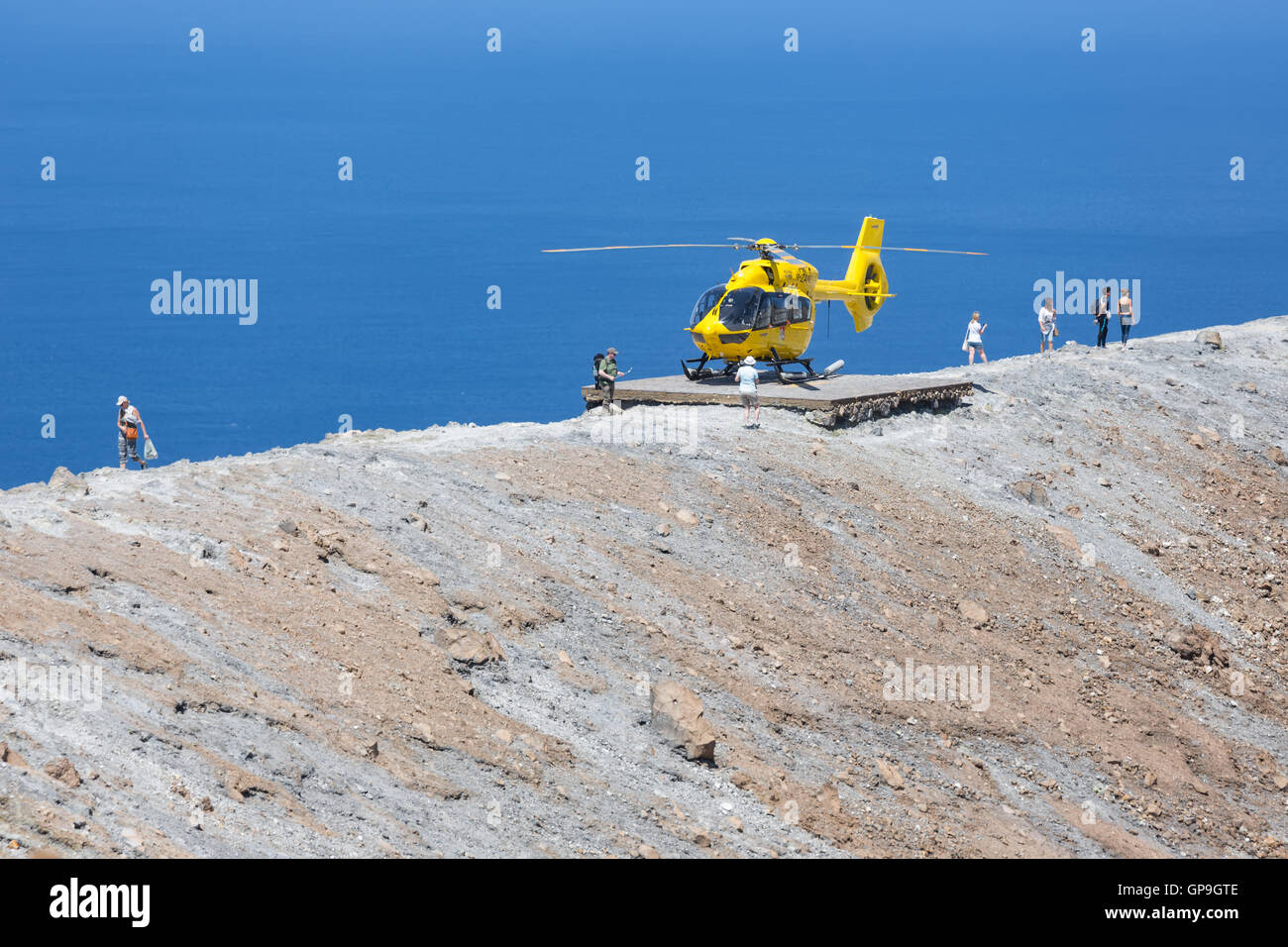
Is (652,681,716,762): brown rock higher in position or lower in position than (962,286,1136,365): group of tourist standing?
lower

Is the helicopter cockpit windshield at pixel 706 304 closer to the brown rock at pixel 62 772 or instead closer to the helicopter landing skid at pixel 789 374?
the helicopter landing skid at pixel 789 374

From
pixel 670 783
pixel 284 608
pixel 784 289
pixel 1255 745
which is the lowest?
pixel 1255 745

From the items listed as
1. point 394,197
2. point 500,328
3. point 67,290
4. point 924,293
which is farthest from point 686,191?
point 67,290

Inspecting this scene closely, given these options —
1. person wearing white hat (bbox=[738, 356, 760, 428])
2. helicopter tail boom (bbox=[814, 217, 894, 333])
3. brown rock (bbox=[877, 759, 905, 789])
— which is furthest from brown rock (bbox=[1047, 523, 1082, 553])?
brown rock (bbox=[877, 759, 905, 789])

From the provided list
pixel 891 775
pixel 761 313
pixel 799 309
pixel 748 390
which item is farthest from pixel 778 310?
pixel 891 775

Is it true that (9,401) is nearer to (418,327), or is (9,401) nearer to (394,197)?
(418,327)

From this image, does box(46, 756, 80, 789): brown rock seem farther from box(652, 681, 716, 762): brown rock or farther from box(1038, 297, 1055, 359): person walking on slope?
box(1038, 297, 1055, 359): person walking on slope
